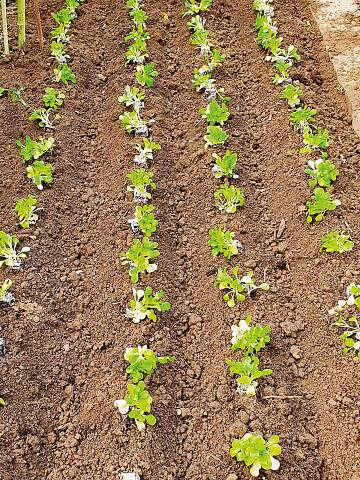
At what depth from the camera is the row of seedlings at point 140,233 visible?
316 centimetres

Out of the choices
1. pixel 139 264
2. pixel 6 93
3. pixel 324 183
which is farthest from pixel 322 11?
pixel 139 264

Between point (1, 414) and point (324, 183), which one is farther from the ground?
point (324, 183)

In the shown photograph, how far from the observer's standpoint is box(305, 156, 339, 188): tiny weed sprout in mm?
4324

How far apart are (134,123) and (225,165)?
33.9 inches

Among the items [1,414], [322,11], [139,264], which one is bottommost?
[1,414]

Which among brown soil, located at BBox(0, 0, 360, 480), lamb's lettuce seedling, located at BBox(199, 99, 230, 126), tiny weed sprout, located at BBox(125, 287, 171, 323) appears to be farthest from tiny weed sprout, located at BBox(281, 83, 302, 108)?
tiny weed sprout, located at BBox(125, 287, 171, 323)

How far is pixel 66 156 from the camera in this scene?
4.75 metres

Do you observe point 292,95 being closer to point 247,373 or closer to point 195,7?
point 195,7

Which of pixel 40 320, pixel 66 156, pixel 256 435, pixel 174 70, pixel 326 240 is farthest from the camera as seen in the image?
pixel 174 70

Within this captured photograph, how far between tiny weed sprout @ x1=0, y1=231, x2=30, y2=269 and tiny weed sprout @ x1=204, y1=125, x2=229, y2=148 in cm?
164

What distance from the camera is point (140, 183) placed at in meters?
4.27

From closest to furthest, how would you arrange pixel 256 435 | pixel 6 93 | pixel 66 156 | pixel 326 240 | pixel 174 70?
pixel 256 435 → pixel 326 240 → pixel 66 156 → pixel 6 93 → pixel 174 70

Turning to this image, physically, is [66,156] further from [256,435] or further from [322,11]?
[322,11]

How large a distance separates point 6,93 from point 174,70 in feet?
4.97
